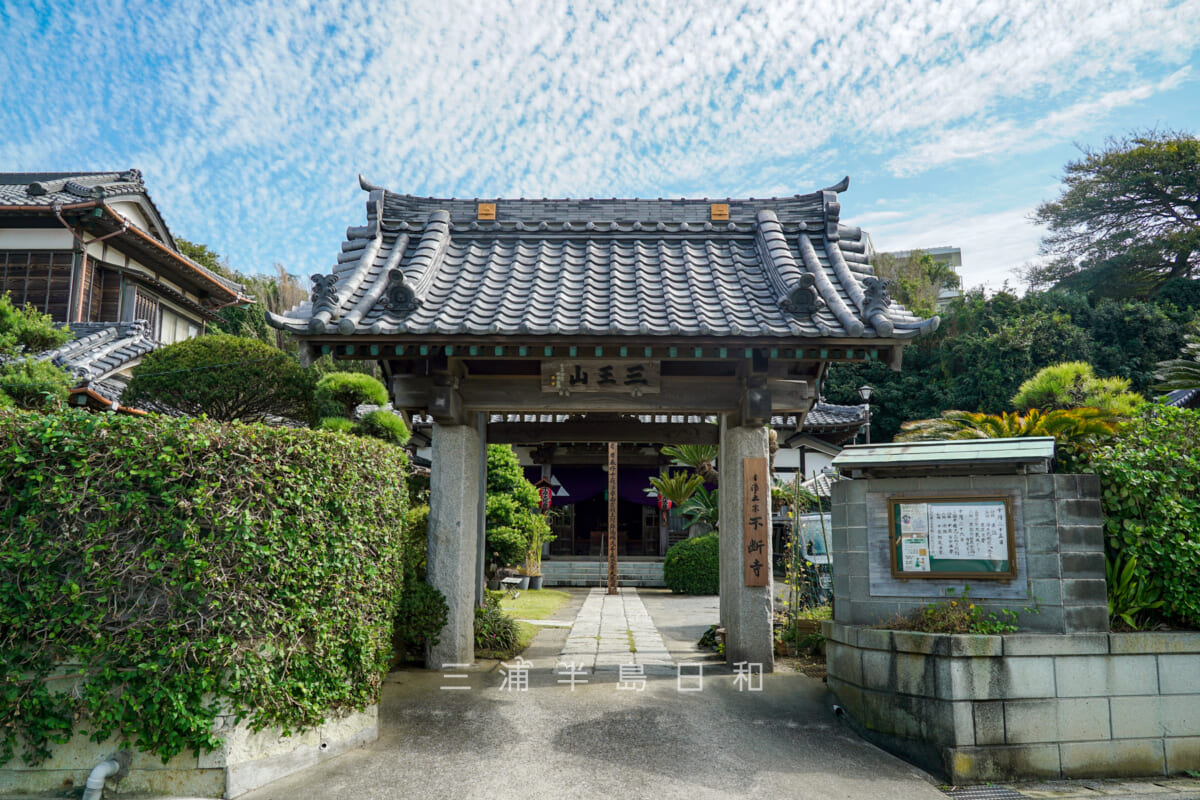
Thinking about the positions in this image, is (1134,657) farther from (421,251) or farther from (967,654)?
(421,251)

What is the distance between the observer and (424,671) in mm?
8203

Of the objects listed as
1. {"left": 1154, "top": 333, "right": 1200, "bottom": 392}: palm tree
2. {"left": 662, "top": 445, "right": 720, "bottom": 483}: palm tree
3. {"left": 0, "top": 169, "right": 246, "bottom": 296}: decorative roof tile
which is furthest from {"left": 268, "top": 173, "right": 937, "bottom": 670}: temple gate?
{"left": 662, "top": 445, "right": 720, "bottom": 483}: palm tree

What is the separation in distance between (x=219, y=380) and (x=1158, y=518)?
35.4 ft

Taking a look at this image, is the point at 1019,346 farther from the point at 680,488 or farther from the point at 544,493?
the point at 544,493

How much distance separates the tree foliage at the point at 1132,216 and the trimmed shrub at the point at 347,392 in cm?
3540

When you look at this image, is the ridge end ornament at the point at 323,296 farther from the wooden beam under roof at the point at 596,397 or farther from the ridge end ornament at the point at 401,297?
the wooden beam under roof at the point at 596,397

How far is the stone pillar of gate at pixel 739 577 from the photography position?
8359 mm

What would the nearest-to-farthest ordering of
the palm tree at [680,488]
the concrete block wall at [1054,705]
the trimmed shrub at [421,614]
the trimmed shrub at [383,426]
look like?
the concrete block wall at [1054,705] < the trimmed shrub at [421,614] < the trimmed shrub at [383,426] < the palm tree at [680,488]

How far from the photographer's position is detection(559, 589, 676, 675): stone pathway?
9023mm

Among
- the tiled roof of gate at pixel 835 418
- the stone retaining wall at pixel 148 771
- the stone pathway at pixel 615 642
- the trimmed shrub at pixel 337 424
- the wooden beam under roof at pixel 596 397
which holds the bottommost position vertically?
the stone pathway at pixel 615 642

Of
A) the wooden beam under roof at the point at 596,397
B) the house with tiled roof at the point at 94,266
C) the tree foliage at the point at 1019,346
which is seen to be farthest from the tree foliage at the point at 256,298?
the tree foliage at the point at 1019,346

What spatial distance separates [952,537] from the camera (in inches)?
240

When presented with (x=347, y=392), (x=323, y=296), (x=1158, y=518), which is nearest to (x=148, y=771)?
(x=323, y=296)

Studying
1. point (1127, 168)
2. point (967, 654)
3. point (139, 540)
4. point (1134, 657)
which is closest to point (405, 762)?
point (139, 540)
